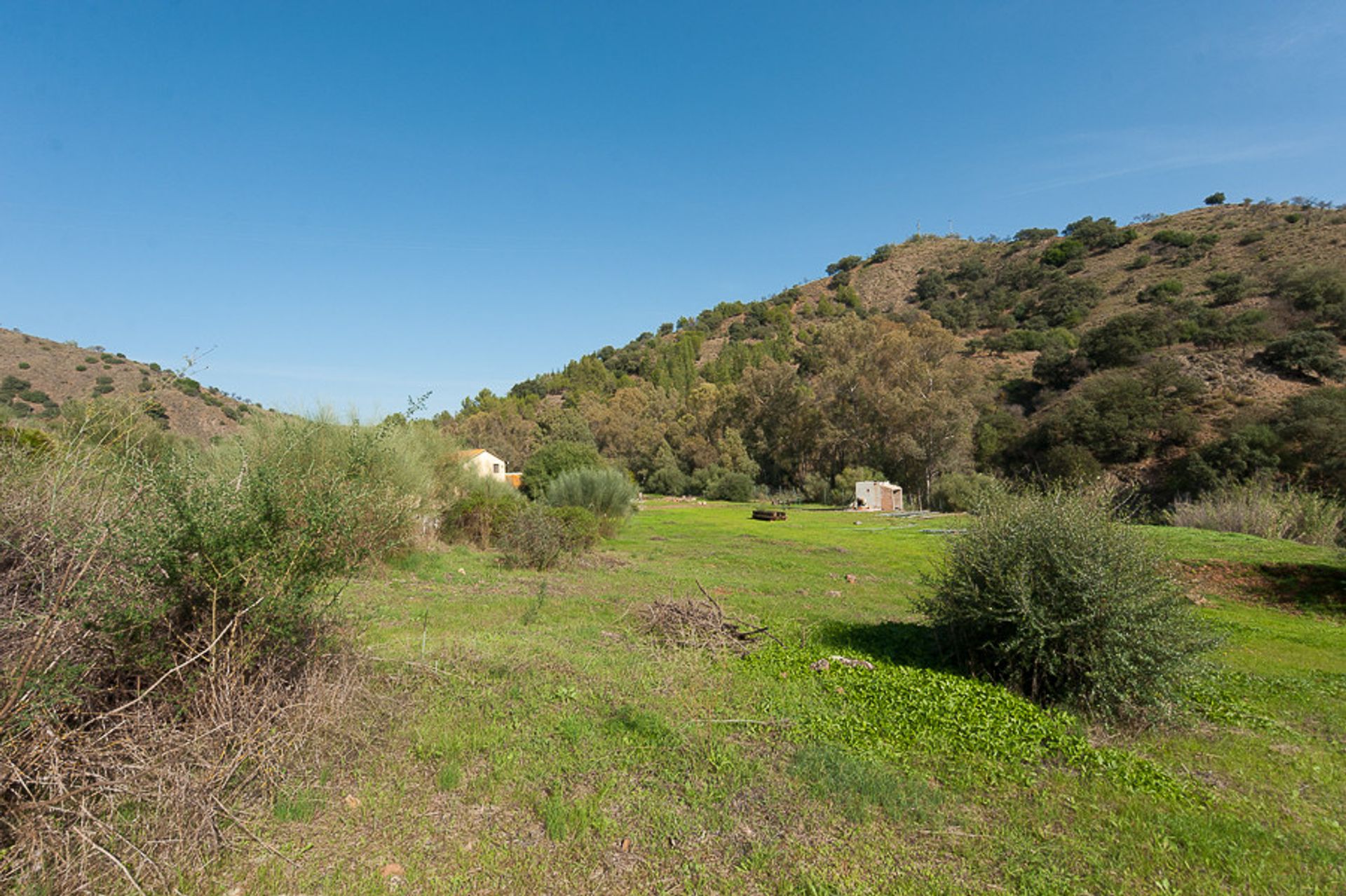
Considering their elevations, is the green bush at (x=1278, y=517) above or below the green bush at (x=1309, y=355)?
below

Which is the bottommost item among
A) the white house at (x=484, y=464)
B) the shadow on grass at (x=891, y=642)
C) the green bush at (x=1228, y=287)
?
the shadow on grass at (x=891, y=642)

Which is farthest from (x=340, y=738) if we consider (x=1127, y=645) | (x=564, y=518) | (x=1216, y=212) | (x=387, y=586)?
(x=1216, y=212)

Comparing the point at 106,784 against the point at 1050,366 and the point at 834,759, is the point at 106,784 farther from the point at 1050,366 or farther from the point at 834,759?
the point at 1050,366

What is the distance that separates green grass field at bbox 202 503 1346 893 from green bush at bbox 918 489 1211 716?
37 centimetres

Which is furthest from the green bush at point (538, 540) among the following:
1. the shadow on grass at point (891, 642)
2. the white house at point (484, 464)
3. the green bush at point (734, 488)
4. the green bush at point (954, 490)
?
the green bush at point (734, 488)

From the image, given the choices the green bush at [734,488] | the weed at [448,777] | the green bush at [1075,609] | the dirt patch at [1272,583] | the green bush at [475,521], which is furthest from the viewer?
the green bush at [734,488]

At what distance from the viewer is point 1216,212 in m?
67.3

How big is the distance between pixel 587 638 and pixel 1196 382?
4437cm

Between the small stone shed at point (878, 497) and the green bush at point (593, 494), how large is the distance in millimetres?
20968

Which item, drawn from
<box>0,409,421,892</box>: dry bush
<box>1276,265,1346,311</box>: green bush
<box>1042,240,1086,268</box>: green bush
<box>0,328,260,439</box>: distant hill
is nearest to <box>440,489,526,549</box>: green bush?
<box>0,409,421,892</box>: dry bush

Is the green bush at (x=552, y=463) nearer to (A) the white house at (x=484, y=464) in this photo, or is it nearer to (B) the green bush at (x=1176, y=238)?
(A) the white house at (x=484, y=464)

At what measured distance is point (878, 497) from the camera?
128ft

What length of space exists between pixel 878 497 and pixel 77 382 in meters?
52.7

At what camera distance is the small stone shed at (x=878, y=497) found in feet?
128
